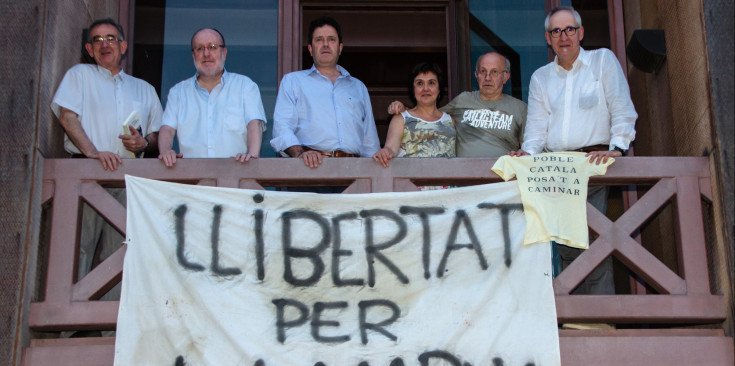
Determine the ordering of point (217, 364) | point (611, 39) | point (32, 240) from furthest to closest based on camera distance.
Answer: point (611, 39) → point (32, 240) → point (217, 364)

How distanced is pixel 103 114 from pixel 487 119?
262 centimetres

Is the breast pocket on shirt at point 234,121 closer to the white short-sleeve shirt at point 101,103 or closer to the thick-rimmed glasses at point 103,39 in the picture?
the white short-sleeve shirt at point 101,103

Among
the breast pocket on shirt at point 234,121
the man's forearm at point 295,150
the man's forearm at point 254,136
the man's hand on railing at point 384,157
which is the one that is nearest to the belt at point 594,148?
the man's hand on railing at point 384,157

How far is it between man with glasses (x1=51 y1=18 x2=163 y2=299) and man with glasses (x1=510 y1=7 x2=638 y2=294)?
2556 mm

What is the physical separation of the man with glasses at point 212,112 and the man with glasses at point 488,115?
967 millimetres

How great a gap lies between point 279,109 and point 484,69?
4.77 feet

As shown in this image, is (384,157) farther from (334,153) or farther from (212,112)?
(212,112)

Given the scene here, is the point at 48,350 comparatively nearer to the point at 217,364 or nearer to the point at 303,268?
the point at 217,364

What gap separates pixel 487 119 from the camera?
6211 mm

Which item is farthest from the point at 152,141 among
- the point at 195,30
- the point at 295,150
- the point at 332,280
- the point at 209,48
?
the point at 332,280

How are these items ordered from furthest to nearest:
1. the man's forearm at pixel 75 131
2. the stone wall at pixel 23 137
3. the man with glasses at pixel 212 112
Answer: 1. the man with glasses at pixel 212 112
2. the man's forearm at pixel 75 131
3. the stone wall at pixel 23 137

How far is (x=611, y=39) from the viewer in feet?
24.1

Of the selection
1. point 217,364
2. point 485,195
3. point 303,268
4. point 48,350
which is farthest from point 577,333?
point 48,350

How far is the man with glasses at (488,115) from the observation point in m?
6.15
